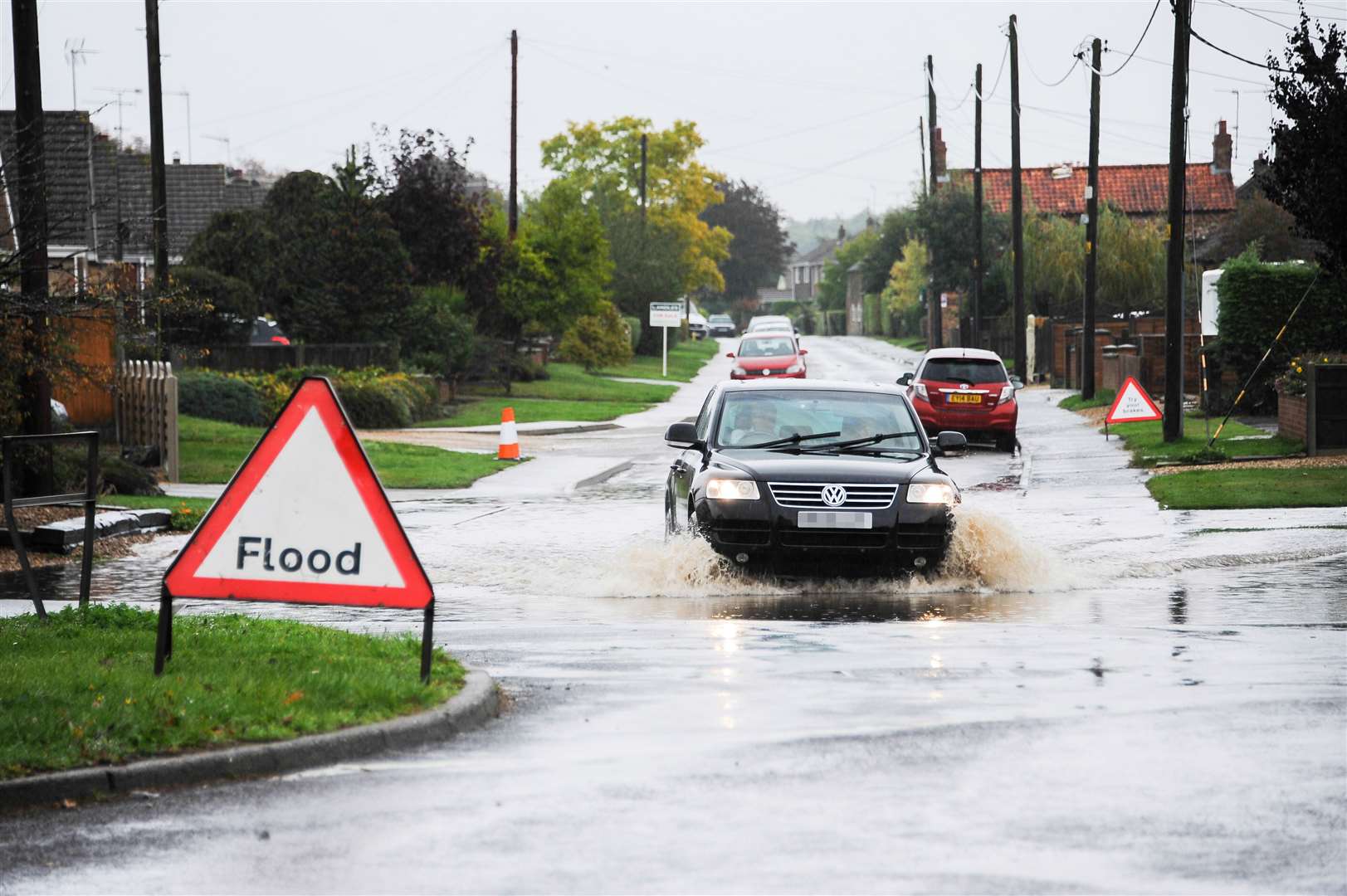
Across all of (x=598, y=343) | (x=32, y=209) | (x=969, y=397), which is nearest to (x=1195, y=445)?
(x=969, y=397)

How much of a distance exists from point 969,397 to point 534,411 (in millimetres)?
13691

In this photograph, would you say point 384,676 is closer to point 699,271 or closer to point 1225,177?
point 1225,177

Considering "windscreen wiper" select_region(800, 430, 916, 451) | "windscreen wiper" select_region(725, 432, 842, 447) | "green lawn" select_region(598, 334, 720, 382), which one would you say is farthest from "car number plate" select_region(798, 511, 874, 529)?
"green lawn" select_region(598, 334, 720, 382)

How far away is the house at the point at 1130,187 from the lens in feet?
284

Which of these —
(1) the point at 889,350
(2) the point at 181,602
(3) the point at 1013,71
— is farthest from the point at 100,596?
(1) the point at 889,350

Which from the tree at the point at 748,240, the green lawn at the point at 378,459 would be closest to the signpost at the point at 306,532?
the green lawn at the point at 378,459

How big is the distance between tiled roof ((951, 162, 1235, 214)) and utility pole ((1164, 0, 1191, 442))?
190 ft

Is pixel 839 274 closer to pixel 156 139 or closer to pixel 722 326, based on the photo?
pixel 722 326

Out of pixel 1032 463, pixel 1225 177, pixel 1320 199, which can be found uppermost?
pixel 1225 177

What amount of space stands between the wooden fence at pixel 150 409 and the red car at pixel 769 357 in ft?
76.6

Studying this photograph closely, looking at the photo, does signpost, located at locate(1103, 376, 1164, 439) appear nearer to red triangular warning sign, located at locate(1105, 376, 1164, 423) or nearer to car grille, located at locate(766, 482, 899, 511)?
red triangular warning sign, located at locate(1105, 376, 1164, 423)

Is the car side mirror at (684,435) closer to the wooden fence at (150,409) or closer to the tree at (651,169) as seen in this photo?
the wooden fence at (150,409)

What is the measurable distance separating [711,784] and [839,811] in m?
0.63

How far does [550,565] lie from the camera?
15352mm
